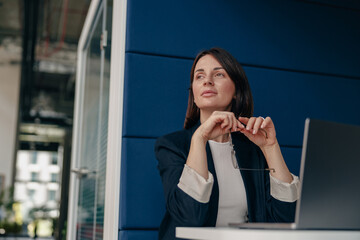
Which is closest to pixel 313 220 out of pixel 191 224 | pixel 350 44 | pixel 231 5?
pixel 191 224

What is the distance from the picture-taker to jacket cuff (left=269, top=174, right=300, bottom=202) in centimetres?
136

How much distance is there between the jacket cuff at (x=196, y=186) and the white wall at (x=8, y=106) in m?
8.69

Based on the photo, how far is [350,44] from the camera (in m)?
2.35

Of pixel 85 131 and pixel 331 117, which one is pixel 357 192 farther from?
pixel 85 131

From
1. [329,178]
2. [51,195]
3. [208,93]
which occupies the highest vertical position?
[208,93]

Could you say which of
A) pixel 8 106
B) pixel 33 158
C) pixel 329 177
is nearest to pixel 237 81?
pixel 329 177

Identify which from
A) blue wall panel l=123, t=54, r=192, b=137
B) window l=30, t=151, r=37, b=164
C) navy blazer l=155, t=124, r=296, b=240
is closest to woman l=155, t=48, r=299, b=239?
navy blazer l=155, t=124, r=296, b=240

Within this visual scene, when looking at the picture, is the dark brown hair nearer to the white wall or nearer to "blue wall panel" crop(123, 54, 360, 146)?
"blue wall panel" crop(123, 54, 360, 146)

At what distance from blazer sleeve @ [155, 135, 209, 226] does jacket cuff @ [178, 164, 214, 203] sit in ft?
0.04

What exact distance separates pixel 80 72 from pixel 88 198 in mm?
938

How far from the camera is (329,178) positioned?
0.89 m

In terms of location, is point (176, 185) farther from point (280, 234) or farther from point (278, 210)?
point (280, 234)

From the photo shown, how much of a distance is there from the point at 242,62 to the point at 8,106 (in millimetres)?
8395

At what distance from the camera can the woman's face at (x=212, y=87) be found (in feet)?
5.13
